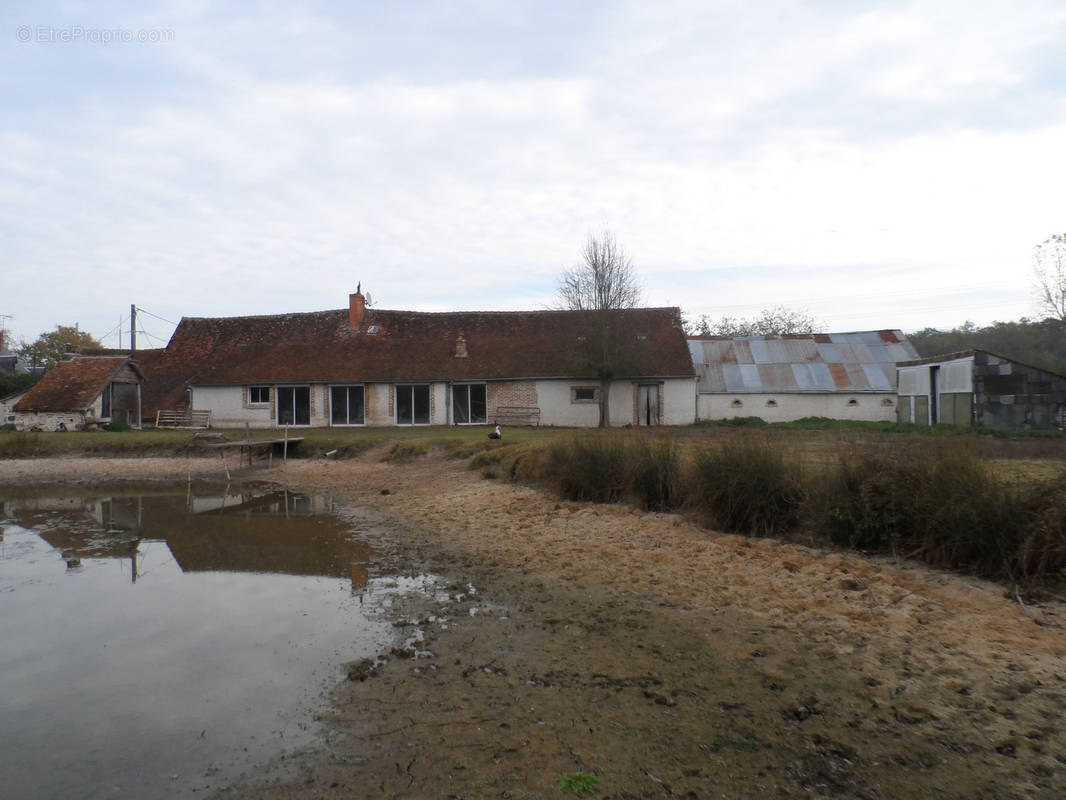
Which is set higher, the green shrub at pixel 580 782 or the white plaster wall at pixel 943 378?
the white plaster wall at pixel 943 378

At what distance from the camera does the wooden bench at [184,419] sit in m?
29.2

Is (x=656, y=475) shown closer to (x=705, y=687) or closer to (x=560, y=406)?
(x=705, y=687)

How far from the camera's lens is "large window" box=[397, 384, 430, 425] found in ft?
91.7

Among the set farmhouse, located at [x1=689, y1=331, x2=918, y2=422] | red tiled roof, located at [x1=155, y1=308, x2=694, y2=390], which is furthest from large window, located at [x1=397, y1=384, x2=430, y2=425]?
farmhouse, located at [x1=689, y1=331, x2=918, y2=422]

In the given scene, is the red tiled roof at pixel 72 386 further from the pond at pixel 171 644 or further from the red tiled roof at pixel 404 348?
the pond at pixel 171 644

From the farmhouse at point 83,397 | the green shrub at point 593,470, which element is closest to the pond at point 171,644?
the green shrub at point 593,470

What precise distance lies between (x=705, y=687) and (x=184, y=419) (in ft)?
92.9

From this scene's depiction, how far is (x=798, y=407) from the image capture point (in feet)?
95.0

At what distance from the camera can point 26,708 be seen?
16.5 feet

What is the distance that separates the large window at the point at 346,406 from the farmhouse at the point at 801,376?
12.7 metres

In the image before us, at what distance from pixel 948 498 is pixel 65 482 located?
19.1 meters

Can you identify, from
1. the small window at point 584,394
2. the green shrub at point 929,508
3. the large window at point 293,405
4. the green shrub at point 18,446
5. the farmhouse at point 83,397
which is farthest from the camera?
the large window at point 293,405

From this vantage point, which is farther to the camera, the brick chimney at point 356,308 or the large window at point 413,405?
the brick chimney at point 356,308

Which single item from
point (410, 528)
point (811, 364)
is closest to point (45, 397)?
point (410, 528)
